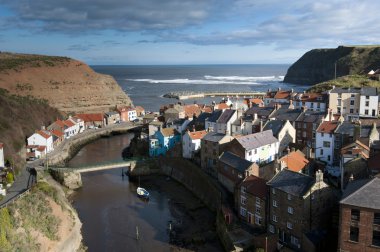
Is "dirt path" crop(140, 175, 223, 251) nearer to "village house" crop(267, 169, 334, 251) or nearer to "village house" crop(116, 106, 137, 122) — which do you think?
"village house" crop(267, 169, 334, 251)

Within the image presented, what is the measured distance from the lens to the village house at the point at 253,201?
30766mm

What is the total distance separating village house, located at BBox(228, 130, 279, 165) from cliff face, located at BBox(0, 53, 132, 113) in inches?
2579

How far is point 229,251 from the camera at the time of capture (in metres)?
29.4

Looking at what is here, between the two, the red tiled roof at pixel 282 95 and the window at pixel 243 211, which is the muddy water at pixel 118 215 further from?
the red tiled roof at pixel 282 95

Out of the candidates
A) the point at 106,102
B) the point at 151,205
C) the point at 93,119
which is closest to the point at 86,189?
the point at 151,205

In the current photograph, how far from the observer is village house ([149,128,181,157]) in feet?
180

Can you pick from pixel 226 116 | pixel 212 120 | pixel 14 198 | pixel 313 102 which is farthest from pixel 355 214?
pixel 313 102

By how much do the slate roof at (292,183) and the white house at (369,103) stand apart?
34.0 metres

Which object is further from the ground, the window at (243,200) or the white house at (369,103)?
the white house at (369,103)

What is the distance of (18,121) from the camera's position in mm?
59281

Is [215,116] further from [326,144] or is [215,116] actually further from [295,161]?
[295,161]

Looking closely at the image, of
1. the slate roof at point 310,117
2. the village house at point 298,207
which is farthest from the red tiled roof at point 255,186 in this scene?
the slate roof at point 310,117

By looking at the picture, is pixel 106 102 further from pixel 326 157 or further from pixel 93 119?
pixel 326 157

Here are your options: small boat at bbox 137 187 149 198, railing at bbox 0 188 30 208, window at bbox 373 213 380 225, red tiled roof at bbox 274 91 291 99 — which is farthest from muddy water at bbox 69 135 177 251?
red tiled roof at bbox 274 91 291 99
